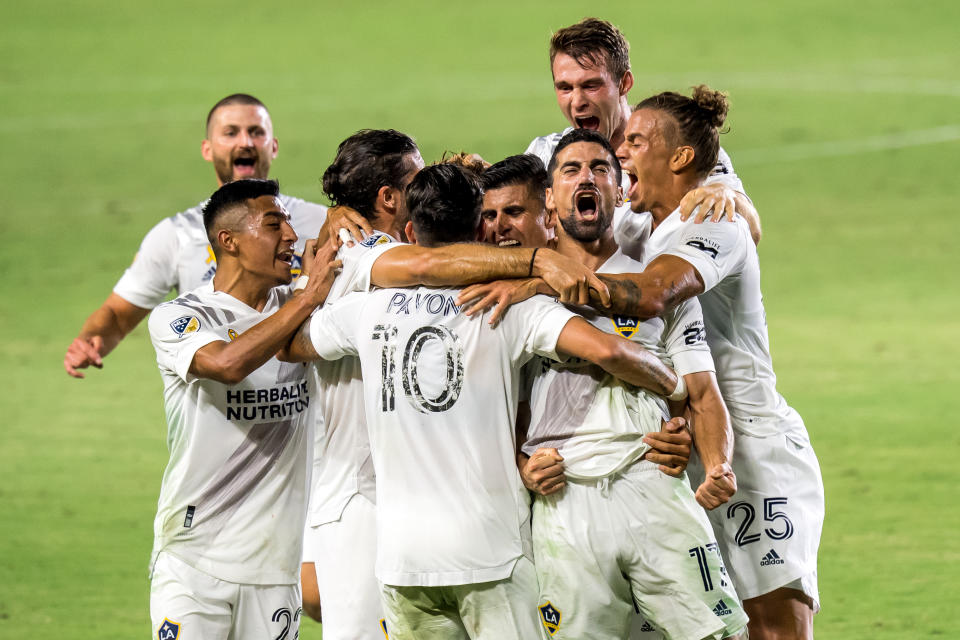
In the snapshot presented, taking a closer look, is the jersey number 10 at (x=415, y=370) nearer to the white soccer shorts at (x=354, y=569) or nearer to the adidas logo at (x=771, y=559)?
the white soccer shorts at (x=354, y=569)

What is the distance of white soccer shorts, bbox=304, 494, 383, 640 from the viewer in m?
5.44

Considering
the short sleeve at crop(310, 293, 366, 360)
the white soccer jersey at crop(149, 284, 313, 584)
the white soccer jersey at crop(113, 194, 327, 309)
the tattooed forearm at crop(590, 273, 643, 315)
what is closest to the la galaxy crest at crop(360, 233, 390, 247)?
the short sleeve at crop(310, 293, 366, 360)

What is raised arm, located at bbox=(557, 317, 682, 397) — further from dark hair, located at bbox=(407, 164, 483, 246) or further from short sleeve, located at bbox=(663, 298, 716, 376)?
dark hair, located at bbox=(407, 164, 483, 246)

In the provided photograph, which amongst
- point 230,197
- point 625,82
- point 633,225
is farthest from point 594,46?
point 230,197

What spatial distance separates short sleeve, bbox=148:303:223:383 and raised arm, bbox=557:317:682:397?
1532 mm

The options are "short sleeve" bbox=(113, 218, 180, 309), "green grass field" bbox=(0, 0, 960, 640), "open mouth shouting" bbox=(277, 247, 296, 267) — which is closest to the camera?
"open mouth shouting" bbox=(277, 247, 296, 267)

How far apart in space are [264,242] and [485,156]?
50.0ft

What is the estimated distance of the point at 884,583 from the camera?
8.75 meters

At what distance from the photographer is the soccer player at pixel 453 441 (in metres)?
4.81

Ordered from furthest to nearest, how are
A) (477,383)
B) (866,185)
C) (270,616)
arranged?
(866,185) → (270,616) → (477,383)

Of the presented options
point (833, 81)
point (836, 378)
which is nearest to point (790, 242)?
point (836, 378)

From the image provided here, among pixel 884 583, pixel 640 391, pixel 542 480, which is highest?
pixel 640 391

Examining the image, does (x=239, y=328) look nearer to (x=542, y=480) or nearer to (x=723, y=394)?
(x=542, y=480)

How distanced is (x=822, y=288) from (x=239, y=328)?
39.1 ft
